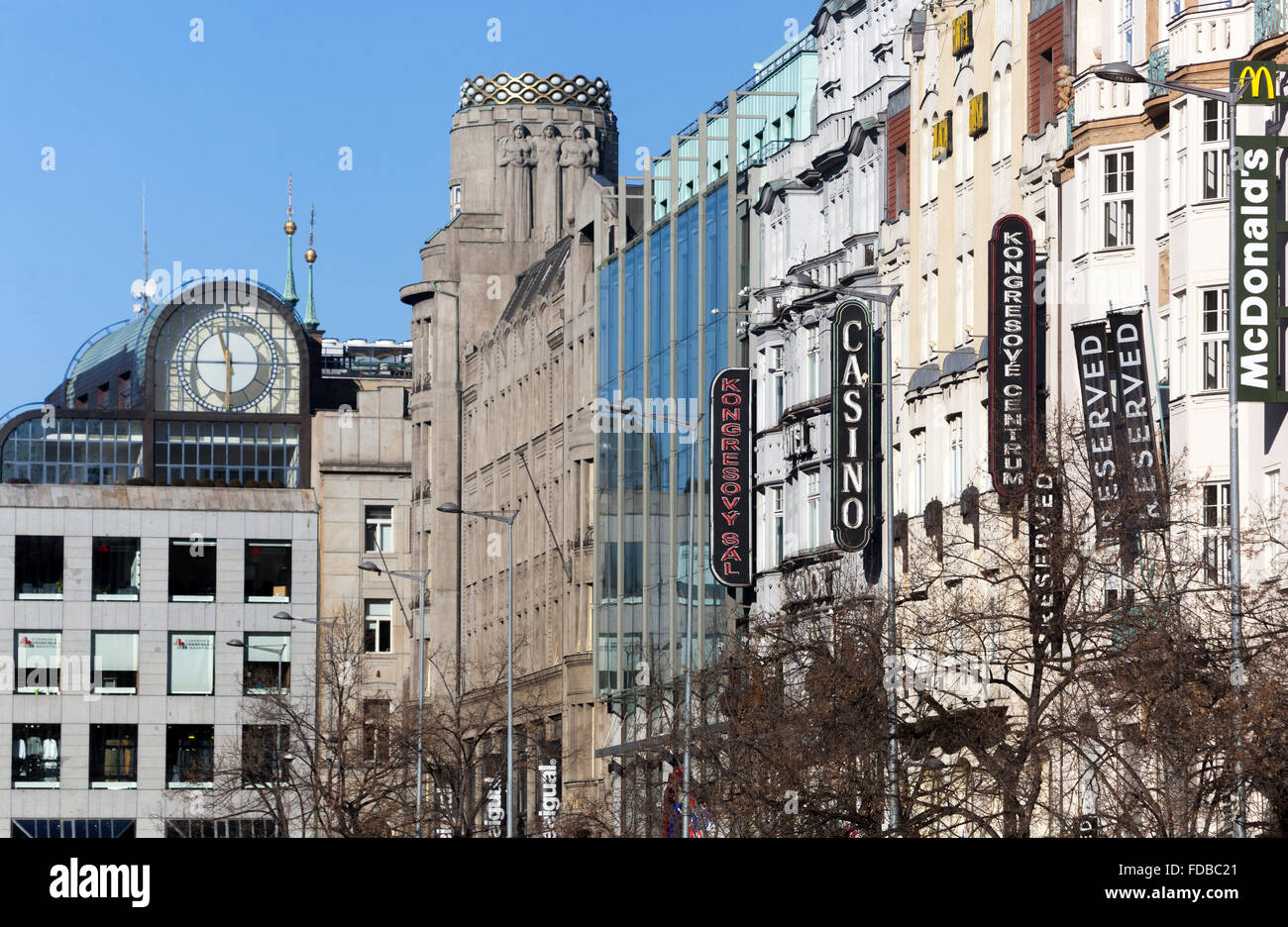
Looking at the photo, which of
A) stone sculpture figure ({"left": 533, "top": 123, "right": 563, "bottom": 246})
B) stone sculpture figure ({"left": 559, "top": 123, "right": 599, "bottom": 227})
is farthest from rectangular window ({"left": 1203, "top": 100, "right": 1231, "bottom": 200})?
stone sculpture figure ({"left": 533, "top": 123, "right": 563, "bottom": 246})

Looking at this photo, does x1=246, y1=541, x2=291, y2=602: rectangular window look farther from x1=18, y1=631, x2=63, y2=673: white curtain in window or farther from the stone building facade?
x1=18, y1=631, x2=63, y2=673: white curtain in window

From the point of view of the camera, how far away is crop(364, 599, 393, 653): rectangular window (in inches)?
5128

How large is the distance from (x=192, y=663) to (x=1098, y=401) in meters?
88.8

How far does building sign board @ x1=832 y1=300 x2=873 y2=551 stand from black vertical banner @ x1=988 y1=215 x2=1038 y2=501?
33.8 ft

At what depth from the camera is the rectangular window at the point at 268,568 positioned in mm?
131875

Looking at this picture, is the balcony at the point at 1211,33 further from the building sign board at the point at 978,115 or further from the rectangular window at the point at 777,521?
the rectangular window at the point at 777,521

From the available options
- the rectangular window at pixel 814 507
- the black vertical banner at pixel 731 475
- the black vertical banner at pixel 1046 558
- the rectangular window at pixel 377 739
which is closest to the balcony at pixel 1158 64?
the black vertical banner at pixel 1046 558

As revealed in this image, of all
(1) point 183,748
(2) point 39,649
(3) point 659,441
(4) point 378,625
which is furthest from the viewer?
(4) point 378,625

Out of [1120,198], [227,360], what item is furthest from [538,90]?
[1120,198]

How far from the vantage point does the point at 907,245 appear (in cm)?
6412

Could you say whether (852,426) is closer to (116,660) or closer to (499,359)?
(499,359)

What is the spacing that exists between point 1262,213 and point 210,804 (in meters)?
58.7

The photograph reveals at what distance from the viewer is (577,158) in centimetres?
11919
